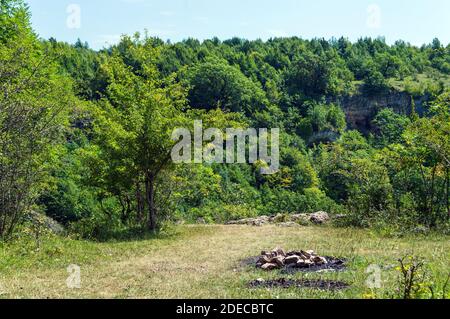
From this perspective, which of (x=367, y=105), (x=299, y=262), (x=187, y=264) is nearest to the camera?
(x=299, y=262)

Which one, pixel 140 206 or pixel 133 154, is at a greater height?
pixel 133 154

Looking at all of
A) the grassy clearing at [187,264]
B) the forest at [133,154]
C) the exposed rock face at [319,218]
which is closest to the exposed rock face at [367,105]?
the forest at [133,154]

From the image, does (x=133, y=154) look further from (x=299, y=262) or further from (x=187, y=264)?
(x=299, y=262)

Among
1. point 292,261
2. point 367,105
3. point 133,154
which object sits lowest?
point 292,261

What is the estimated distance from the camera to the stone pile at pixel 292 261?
1042 cm

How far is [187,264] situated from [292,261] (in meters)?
2.63

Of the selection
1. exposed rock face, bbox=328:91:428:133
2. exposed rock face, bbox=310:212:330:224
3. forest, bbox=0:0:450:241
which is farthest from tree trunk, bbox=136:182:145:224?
exposed rock face, bbox=328:91:428:133

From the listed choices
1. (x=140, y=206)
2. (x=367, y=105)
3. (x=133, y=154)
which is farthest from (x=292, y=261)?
(x=367, y=105)

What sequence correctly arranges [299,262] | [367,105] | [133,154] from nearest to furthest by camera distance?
[299,262] → [133,154] → [367,105]

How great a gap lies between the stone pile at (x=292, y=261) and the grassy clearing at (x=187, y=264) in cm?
40

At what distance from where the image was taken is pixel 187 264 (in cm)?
1159

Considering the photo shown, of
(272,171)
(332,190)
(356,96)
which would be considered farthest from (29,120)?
(356,96)

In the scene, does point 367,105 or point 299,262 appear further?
point 367,105
